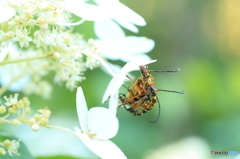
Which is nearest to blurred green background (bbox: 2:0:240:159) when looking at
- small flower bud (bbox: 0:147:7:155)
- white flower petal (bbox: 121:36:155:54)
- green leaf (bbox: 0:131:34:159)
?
white flower petal (bbox: 121:36:155:54)

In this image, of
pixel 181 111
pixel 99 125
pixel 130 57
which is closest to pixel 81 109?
pixel 99 125

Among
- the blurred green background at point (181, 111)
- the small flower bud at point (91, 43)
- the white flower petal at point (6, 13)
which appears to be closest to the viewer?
the white flower petal at point (6, 13)

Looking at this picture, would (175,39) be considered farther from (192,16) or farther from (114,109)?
(114,109)

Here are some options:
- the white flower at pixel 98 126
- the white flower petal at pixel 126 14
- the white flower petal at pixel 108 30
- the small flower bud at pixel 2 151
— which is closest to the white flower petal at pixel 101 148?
the white flower at pixel 98 126

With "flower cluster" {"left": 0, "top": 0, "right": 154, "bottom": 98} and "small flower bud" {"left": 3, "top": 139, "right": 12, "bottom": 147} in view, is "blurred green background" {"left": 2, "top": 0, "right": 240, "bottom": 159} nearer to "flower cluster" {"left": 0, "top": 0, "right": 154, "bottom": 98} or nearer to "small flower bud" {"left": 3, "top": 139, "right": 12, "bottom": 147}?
"flower cluster" {"left": 0, "top": 0, "right": 154, "bottom": 98}

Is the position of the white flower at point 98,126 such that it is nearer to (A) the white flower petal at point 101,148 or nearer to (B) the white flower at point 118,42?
(A) the white flower petal at point 101,148

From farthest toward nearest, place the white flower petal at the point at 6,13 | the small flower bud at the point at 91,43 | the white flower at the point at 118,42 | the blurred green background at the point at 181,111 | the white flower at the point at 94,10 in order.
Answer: the blurred green background at the point at 181,111 < the white flower at the point at 118,42 < the small flower bud at the point at 91,43 < the white flower at the point at 94,10 < the white flower petal at the point at 6,13

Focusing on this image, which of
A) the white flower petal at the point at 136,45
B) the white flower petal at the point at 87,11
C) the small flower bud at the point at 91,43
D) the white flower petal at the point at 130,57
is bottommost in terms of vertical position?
the white flower petal at the point at 130,57

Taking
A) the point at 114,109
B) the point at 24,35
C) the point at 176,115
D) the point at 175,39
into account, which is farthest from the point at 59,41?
the point at 175,39
